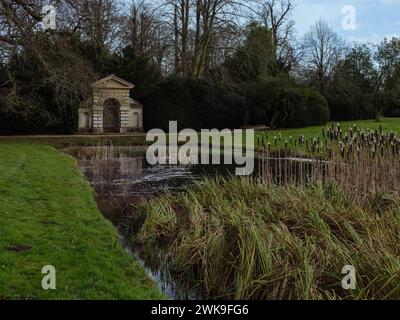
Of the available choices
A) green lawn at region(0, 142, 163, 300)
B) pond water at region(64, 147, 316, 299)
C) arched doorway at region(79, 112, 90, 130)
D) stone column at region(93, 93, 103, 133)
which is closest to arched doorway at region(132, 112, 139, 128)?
stone column at region(93, 93, 103, 133)

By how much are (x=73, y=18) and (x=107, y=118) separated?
29.0ft

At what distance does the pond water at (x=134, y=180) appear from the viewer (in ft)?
17.3

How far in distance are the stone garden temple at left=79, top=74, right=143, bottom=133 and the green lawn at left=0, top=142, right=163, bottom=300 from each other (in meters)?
18.6

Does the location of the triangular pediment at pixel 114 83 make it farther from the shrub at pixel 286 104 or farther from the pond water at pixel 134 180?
the pond water at pixel 134 180

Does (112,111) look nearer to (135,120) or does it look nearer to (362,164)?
(135,120)

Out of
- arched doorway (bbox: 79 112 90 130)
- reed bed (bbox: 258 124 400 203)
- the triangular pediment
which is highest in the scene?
the triangular pediment

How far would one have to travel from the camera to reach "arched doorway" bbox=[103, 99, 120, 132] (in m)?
28.8

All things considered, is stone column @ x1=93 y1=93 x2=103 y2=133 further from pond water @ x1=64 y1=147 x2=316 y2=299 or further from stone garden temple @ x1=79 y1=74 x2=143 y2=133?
pond water @ x1=64 y1=147 x2=316 y2=299

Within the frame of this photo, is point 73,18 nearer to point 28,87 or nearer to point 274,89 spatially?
point 28,87

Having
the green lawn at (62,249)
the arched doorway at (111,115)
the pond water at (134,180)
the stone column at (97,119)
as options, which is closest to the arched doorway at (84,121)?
the stone column at (97,119)

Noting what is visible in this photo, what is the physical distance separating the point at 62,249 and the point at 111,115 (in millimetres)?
24586

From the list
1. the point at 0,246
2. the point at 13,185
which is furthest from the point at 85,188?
the point at 0,246

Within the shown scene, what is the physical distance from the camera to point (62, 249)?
5242 millimetres
